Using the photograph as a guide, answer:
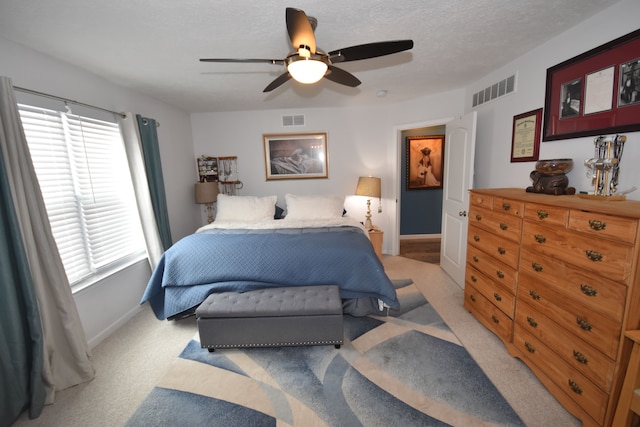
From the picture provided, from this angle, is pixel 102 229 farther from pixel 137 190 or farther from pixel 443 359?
pixel 443 359

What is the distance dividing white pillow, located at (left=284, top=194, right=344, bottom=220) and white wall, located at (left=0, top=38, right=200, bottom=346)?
1.57m

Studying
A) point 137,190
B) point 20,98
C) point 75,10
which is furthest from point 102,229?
point 75,10

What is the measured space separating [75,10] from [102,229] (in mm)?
1725

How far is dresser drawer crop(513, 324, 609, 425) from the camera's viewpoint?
4.24 feet

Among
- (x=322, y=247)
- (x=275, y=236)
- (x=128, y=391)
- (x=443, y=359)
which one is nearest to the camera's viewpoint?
(x=128, y=391)

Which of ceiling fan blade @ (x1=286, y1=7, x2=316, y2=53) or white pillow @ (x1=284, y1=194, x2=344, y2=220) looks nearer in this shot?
ceiling fan blade @ (x1=286, y1=7, x2=316, y2=53)

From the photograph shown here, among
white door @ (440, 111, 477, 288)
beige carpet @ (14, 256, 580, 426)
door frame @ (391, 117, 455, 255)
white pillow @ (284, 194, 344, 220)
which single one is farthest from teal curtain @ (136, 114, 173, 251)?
white door @ (440, 111, 477, 288)

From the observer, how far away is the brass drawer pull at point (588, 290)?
1303 mm

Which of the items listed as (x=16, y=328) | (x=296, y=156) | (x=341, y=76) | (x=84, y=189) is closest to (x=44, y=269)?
(x=16, y=328)

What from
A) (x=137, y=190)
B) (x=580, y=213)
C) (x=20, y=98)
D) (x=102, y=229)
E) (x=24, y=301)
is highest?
(x=20, y=98)

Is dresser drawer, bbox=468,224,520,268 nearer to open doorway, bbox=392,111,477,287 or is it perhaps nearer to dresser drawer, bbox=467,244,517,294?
dresser drawer, bbox=467,244,517,294

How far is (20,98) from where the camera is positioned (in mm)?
1775

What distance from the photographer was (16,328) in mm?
1518

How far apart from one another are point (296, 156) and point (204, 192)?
1.48m
